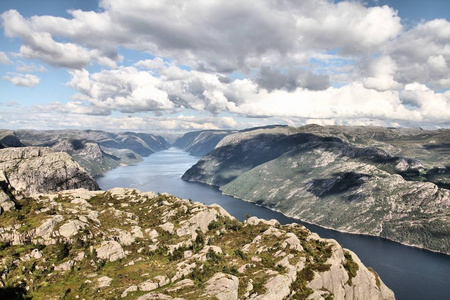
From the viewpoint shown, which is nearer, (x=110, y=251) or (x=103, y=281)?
(x=103, y=281)

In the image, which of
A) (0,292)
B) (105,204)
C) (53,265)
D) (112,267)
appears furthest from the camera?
(105,204)

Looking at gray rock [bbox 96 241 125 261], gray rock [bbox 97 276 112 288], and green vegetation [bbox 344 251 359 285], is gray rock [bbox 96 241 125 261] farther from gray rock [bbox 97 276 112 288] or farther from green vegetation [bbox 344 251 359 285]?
green vegetation [bbox 344 251 359 285]

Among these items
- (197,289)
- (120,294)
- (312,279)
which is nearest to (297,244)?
(312,279)

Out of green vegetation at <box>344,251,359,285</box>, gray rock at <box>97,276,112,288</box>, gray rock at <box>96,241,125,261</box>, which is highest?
gray rock at <box>96,241,125,261</box>

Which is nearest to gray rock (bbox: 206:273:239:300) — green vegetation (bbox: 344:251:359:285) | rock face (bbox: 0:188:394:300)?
rock face (bbox: 0:188:394:300)

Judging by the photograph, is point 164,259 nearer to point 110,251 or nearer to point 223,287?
point 110,251

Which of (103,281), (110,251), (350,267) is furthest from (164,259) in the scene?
(350,267)

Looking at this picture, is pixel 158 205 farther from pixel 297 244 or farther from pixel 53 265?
pixel 297 244

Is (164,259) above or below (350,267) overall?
above

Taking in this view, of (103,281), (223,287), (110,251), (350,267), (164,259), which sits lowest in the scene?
(350,267)
